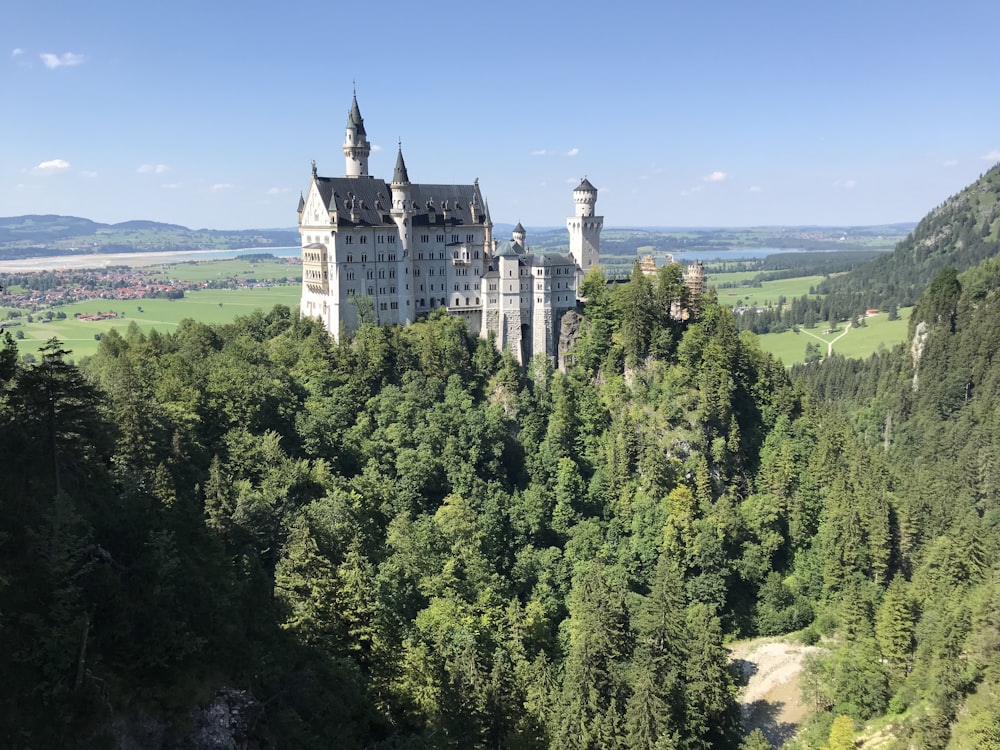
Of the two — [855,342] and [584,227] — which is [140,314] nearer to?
[584,227]

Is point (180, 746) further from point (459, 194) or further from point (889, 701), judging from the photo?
point (459, 194)

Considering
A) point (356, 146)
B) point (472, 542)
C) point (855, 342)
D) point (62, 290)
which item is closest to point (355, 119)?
point (356, 146)

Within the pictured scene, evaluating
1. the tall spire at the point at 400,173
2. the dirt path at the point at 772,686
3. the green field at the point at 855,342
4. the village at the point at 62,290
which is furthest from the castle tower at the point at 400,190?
the green field at the point at 855,342

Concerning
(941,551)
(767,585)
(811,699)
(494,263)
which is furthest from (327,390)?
(941,551)

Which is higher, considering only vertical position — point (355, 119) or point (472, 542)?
point (355, 119)

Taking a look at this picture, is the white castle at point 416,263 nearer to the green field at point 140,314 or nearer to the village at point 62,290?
the green field at point 140,314

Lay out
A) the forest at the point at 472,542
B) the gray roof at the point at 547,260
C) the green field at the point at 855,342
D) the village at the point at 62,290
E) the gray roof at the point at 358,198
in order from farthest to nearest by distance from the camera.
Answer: the green field at the point at 855,342
the village at the point at 62,290
the gray roof at the point at 547,260
the gray roof at the point at 358,198
the forest at the point at 472,542

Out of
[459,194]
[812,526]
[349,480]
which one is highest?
[459,194]
